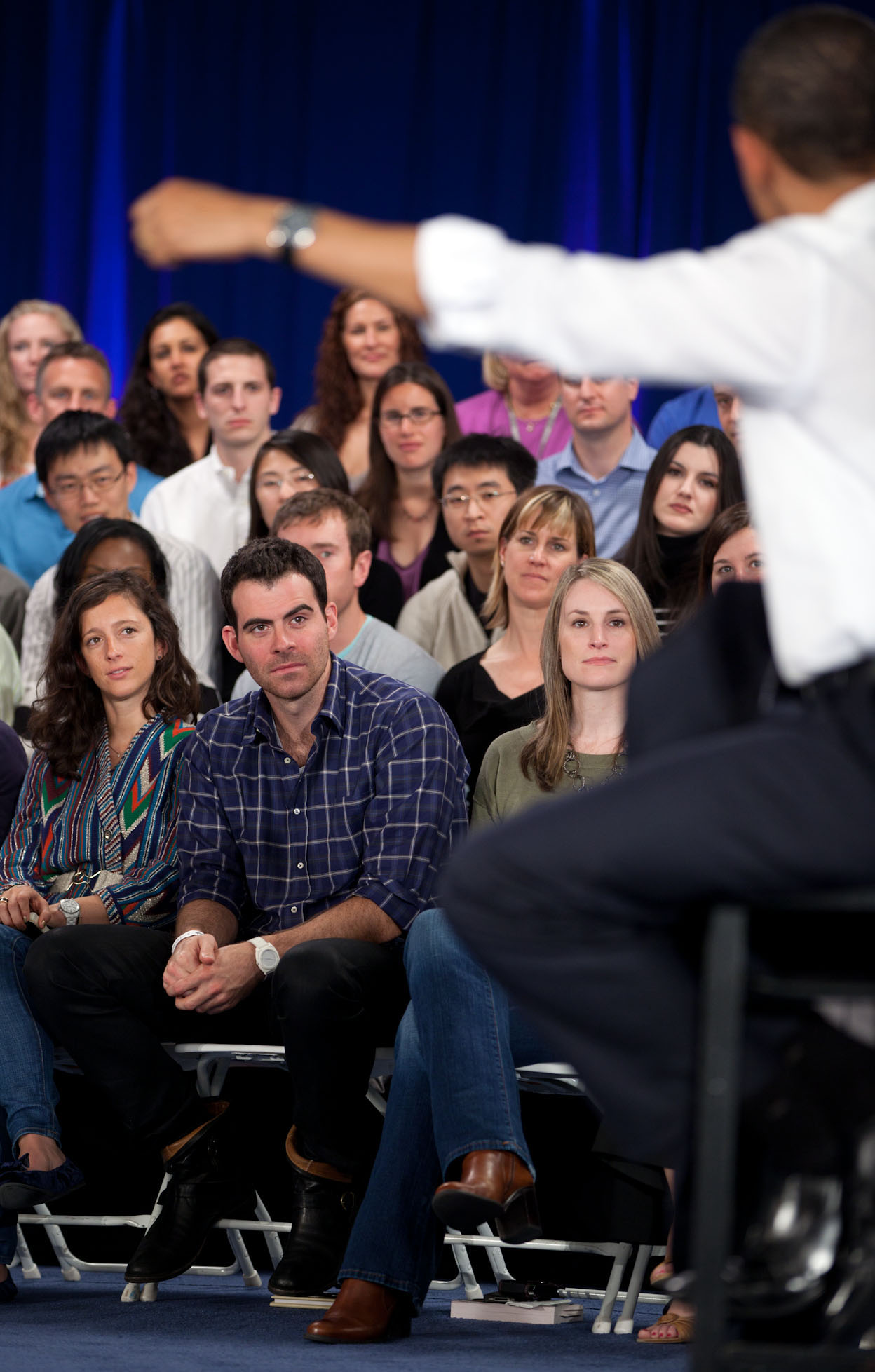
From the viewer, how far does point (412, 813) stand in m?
3.19

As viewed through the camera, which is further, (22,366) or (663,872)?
(22,366)

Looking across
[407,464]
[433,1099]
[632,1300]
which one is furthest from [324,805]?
[407,464]

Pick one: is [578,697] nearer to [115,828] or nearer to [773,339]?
[115,828]

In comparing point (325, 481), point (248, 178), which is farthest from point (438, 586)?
point (248, 178)

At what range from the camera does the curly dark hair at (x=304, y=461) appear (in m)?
4.37

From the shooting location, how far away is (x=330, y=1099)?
9.56ft

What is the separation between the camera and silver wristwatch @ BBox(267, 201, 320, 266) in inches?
64.7

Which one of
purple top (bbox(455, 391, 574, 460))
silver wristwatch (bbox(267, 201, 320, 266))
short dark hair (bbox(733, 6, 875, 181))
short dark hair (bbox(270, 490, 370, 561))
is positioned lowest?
short dark hair (bbox(270, 490, 370, 561))

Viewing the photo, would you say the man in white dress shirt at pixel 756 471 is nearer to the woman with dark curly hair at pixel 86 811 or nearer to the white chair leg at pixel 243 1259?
the woman with dark curly hair at pixel 86 811

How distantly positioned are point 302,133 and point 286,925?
471cm

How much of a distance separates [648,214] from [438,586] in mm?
2714

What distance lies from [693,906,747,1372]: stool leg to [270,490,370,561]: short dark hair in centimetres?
262

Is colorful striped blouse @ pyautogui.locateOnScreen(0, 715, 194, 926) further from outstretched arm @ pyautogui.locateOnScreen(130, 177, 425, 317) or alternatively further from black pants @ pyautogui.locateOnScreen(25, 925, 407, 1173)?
outstretched arm @ pyautogui.locateOnScreen(130, 177, 425, 317)

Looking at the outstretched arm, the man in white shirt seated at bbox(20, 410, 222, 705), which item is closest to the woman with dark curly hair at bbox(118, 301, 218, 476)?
the man in white shirt seated at bbox(20, 410, 222, 705)
